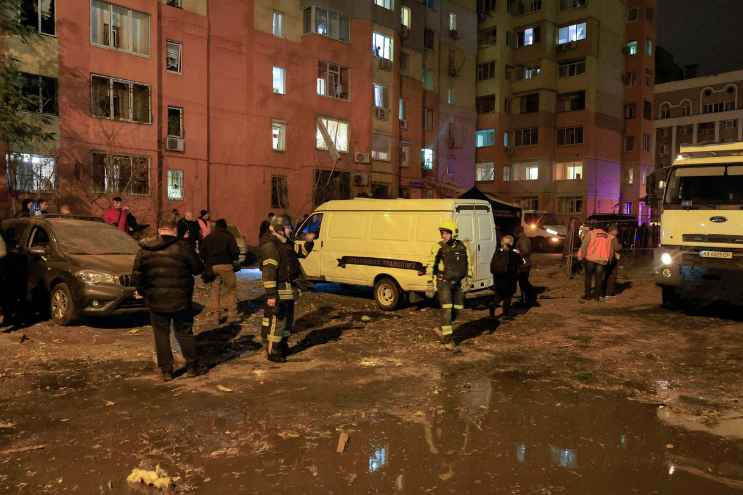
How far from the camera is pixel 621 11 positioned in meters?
49.7

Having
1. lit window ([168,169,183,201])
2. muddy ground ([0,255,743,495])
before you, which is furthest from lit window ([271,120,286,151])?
muddy ground ([0,255,743,495])

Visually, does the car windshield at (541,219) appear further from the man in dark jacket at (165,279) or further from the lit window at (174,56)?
the man in dark jacket at (165,279)

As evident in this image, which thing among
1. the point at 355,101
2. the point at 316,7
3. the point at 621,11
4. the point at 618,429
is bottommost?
the point at 618,429

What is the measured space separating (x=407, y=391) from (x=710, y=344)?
224 inches

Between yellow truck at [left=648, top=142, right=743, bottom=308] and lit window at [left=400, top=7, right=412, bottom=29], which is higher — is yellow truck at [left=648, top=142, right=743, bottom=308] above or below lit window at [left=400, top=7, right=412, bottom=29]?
below

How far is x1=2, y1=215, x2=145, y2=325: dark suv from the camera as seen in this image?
965cm

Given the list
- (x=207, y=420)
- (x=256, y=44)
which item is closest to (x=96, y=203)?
(x=256, y=44)

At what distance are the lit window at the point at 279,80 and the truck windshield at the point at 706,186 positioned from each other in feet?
72.1

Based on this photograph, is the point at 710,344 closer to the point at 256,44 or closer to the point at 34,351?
the point at 34,351

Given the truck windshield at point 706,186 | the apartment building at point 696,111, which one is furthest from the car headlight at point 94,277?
the apartment building at point 696,111

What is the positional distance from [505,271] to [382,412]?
6146mm

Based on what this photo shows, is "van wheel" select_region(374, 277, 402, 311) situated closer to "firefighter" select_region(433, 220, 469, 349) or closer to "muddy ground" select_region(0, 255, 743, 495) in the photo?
"muddy ground" select_region(0, 255, 743, 495)

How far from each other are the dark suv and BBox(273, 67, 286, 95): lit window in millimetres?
19910

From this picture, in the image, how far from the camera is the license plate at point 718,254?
1113cm
